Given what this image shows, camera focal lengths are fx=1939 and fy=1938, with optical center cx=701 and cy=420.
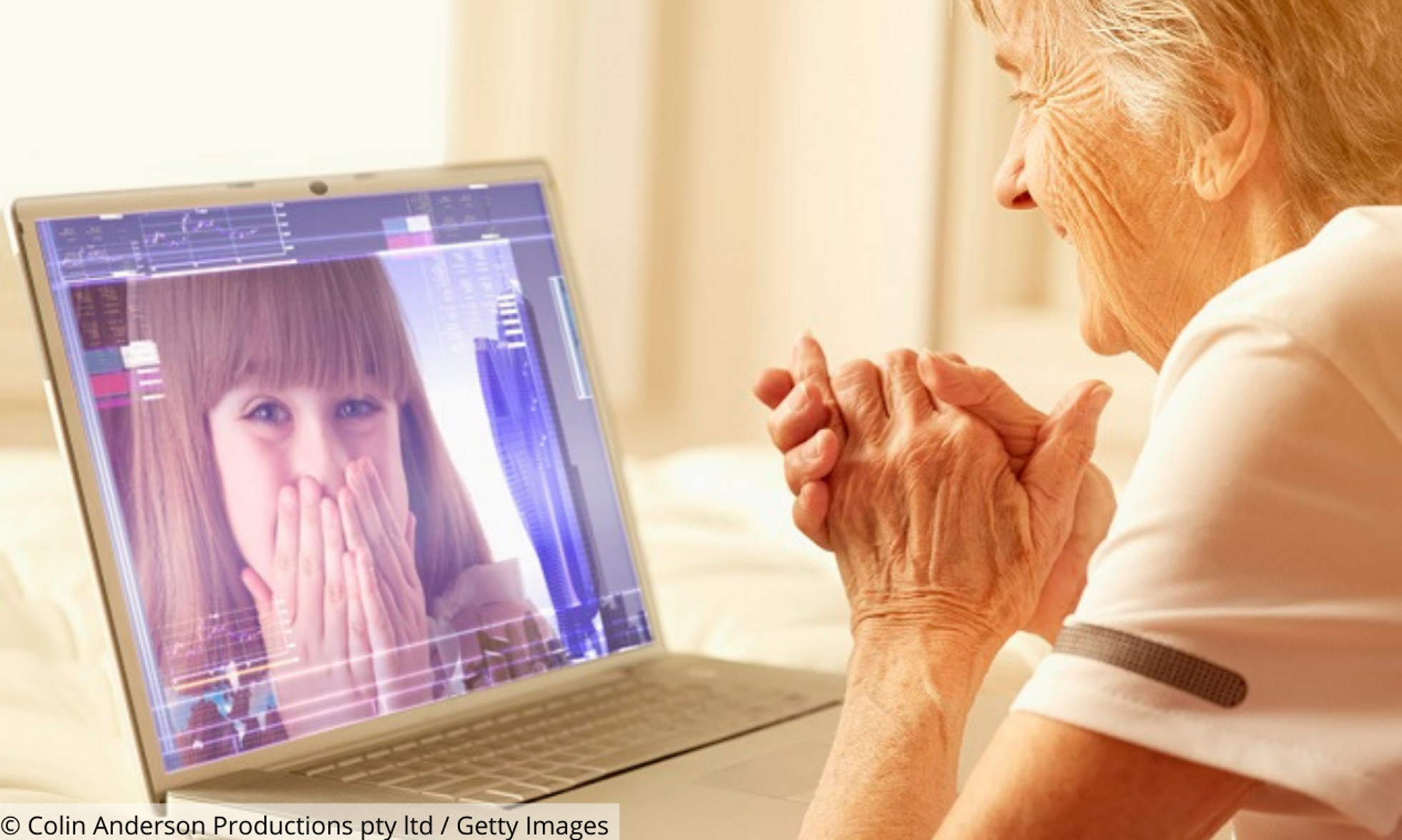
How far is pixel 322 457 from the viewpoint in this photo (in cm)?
125

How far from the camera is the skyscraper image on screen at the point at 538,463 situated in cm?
139

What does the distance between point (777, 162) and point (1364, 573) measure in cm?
298

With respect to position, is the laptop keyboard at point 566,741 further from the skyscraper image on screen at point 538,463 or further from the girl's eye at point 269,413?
the girl's eye at point 269,413

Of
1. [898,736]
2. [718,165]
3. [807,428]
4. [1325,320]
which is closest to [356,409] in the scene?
[807,428]

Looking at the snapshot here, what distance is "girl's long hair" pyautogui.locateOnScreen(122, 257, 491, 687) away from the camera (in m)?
1.16

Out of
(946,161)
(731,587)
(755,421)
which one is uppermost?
(946,161)

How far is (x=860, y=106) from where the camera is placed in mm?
3592

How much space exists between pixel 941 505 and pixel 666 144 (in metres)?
2.77

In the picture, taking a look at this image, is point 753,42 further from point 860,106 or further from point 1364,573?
point 1364,573

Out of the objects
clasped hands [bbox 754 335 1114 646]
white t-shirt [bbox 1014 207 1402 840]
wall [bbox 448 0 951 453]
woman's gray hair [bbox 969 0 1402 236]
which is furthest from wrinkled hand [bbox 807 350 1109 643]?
wall [bbox 448 0 951 453]

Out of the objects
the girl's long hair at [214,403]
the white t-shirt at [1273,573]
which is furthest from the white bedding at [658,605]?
the white t-shirt at [1273,573]

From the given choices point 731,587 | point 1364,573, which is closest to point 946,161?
point 731,587

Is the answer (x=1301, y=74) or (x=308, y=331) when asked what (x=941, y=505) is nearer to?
(x=1301, y=74)

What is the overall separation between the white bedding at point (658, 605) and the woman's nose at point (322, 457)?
0.15 meters
